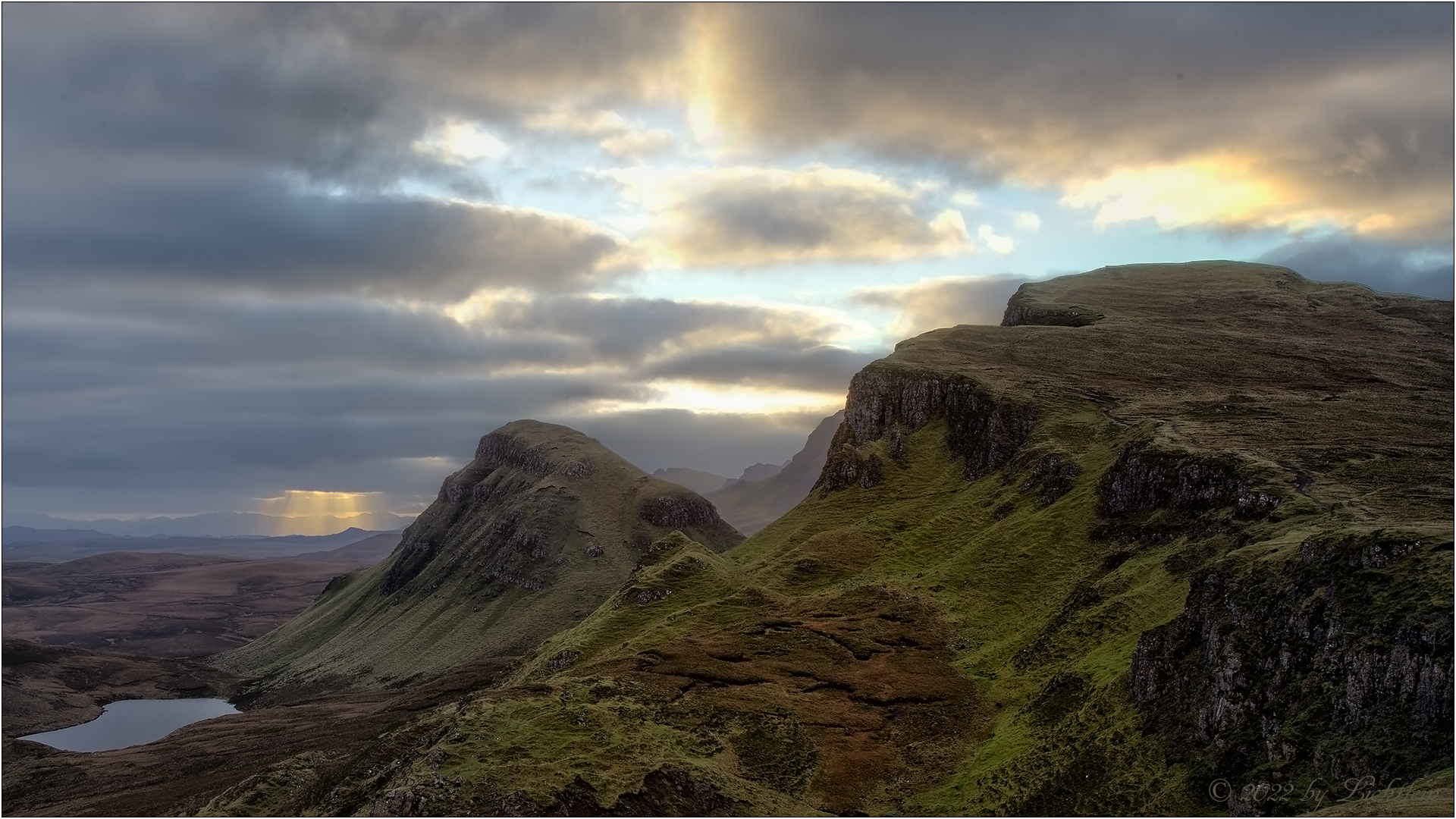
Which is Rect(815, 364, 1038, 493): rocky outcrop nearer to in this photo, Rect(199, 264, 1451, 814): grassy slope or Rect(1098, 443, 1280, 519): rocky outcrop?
Rect(199, 264, 1451, 814): grassy slope

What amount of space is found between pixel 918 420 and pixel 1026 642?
230 feet

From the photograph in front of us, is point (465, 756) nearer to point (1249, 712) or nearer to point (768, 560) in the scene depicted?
point (1249, 712)

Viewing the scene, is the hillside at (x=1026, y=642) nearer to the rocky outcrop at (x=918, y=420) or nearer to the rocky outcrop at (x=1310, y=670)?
the rocky outcrop at (x=1310, y=670)

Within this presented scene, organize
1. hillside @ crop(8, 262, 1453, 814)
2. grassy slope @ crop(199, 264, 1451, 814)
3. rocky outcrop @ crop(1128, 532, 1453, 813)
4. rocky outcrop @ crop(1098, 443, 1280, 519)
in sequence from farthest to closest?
rocky outcrop @ crop(1098, 443, 1280, 519) → grassy slope @ crop(199, 264, 1451, 814) → hillside @ crop(8, 262, 1453, 814) → rocky outcrop @ crop(1128, 532, 1453, 813)

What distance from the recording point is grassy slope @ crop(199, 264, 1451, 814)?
241 ft

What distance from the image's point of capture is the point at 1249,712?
64.9 meters

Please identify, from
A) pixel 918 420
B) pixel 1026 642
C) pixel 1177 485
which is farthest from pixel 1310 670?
pixel 918 420

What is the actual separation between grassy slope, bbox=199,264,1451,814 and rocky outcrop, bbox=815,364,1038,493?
2671mm

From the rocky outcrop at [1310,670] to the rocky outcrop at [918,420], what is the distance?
223ft

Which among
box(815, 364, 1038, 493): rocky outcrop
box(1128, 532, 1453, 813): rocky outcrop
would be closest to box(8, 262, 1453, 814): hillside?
box(1128, 532, 1453, 813): rocky outcrop

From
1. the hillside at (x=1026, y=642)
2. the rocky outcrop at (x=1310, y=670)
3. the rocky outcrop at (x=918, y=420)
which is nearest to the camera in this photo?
the rocky outcrop at (x=1310, y=670)

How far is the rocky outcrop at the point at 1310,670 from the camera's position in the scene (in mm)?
55750

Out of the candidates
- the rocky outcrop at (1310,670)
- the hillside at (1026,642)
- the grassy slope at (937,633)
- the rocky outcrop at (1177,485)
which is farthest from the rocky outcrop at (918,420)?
the rocky outcrop at (1310,670)

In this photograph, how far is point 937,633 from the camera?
105812 mm
